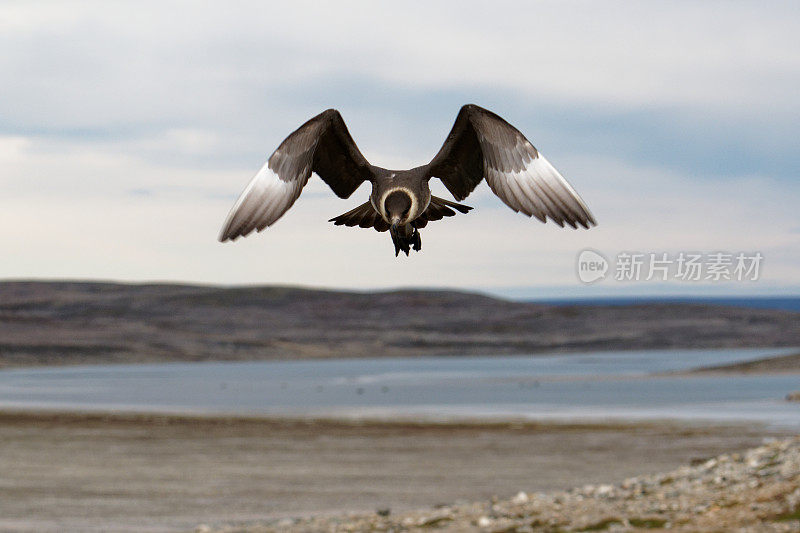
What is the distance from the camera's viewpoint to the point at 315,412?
2327 inches

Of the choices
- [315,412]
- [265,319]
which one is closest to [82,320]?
[265,319]

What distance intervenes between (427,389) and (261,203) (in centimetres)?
6971

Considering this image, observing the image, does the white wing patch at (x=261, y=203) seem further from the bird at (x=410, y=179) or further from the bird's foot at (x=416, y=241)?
the bird's foot at (x=416, y=241)

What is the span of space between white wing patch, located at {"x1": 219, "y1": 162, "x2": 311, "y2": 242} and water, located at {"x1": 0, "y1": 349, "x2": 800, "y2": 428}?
51524 mm

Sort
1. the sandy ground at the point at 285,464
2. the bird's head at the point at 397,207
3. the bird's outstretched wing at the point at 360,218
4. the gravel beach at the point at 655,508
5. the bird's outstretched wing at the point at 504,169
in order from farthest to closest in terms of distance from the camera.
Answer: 1. the sandy ground at the point at 285,464
2. the gravel beach at the point at 655,508
3. the bird's outstretched wing at the point at 360,218
4. the bird's outstretched wing at the point at 504,169
5. the bird's head at the point at 397,207

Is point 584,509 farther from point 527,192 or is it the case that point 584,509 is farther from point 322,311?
point 322,311

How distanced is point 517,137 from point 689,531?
21676 mm

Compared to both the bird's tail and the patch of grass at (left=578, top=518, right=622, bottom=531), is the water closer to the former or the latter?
the patch of grass at (left=578, top=518, right=622, bottom=531)

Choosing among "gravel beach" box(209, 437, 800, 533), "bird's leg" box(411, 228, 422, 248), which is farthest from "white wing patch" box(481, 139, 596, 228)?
"gravel beach" box(209, 437, 800, 533)

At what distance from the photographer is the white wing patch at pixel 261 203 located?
9.37ft

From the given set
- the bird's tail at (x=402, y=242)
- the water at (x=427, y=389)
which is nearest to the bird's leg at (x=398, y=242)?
the bird's tail at (x=402, y=242)

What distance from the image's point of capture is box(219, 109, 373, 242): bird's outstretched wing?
2934mm

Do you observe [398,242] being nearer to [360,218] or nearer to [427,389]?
[360,218]

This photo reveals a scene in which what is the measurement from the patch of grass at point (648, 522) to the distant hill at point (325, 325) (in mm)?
80089
